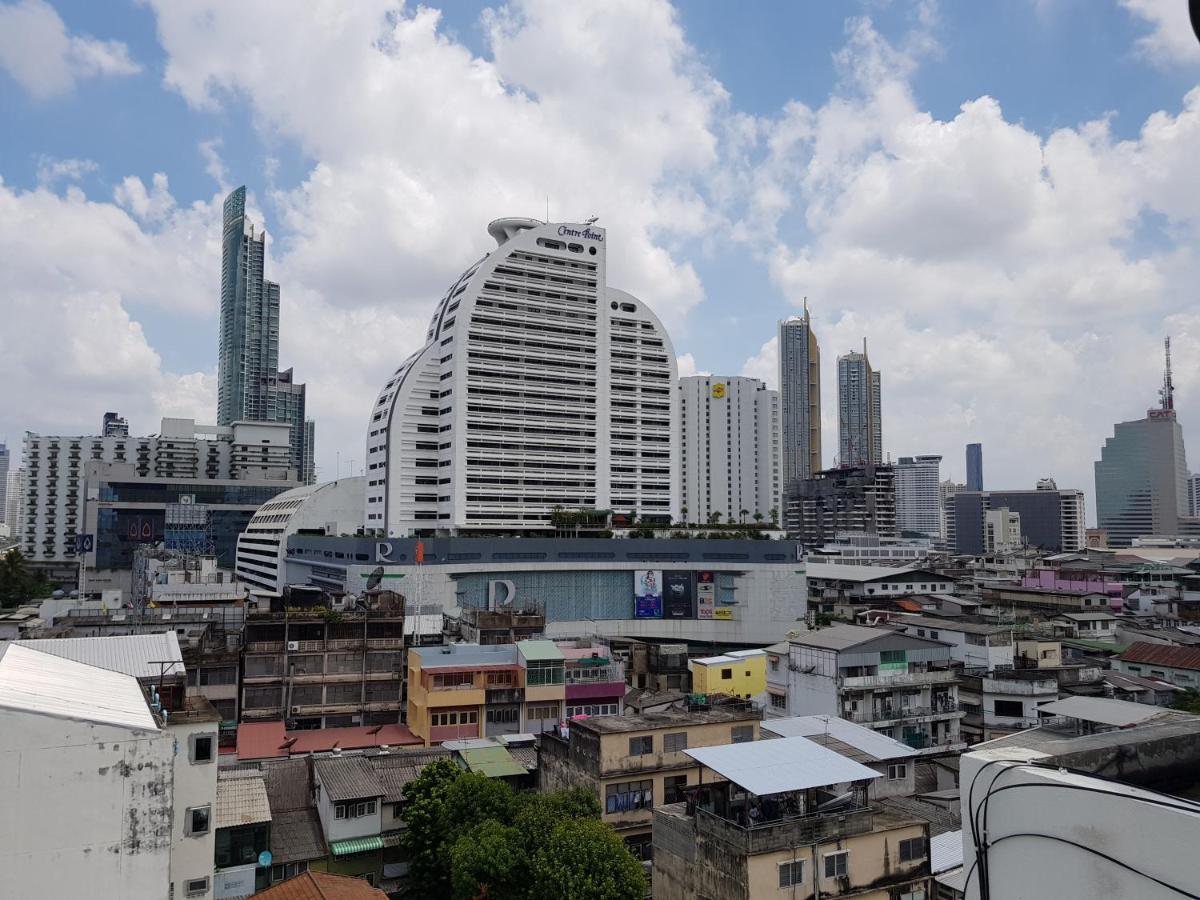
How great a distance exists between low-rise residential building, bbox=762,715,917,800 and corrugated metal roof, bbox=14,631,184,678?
18050mm

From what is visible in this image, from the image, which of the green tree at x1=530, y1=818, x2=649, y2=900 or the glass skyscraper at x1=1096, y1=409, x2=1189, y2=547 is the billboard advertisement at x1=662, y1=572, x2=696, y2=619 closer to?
the green tree at x1=530, y1=818, x2=649, y2=900

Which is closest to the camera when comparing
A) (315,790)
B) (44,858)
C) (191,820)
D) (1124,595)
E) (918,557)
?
(44,858)

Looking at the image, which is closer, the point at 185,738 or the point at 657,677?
the point at 185,738

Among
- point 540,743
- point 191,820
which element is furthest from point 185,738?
point 540,743

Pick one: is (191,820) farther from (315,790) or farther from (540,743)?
(540,743)

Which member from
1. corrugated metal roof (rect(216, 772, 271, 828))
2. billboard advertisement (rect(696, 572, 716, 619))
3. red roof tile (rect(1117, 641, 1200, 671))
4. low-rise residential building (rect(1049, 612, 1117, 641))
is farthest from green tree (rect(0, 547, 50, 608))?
red roof tile (rect(1117, 641, 1200, 671))

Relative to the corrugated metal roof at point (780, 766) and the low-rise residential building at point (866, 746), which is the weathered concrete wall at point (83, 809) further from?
the low-rise residential building at point (866, 746)

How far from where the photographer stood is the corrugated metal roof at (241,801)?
22750 millimetres

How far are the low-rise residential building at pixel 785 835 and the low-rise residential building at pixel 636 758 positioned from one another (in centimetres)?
500

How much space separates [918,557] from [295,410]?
422 ft

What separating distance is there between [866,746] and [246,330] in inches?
6621

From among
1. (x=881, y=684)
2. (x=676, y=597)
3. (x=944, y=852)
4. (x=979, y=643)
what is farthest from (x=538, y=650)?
(x=676, y=597)

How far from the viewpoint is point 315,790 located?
27.6m

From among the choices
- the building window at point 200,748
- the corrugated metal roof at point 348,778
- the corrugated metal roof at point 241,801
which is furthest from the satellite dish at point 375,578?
the building window at point 200,748
